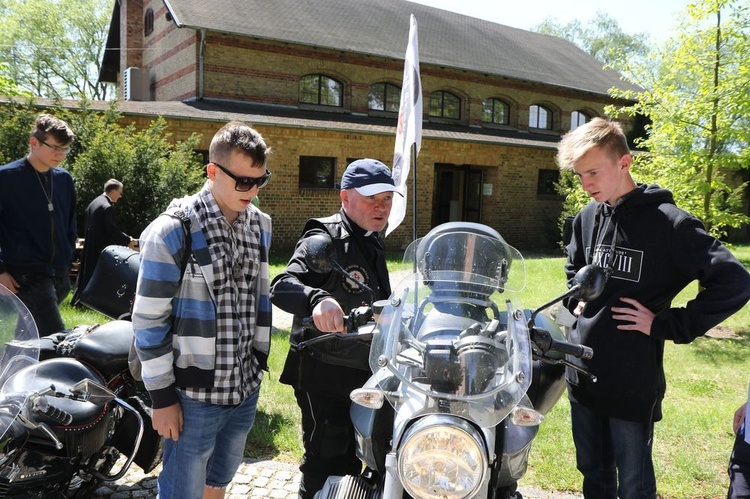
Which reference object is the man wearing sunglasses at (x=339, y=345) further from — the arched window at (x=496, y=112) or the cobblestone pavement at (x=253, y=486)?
the arched window at (x=496, y=112)

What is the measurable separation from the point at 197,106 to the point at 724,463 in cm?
1569

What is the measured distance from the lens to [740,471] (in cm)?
233

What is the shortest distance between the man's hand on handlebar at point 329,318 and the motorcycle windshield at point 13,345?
1.00 meters

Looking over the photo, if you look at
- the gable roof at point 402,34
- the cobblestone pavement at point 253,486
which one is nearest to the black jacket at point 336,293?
the cobblestone pavement at point 253,486

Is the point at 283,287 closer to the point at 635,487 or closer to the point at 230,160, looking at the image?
the point at 230,160

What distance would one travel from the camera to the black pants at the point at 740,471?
2283 millimetres

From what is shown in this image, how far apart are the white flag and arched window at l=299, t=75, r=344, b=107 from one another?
15.7 meters

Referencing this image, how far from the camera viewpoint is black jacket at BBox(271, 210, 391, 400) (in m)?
2.65

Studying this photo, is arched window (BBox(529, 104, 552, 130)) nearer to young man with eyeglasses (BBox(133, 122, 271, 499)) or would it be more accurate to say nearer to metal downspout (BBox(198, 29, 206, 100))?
metal downspout (BBox(198, 29, 206, 100))

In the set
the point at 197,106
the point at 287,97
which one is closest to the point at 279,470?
the point at 197,106

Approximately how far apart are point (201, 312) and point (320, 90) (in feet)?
60.9

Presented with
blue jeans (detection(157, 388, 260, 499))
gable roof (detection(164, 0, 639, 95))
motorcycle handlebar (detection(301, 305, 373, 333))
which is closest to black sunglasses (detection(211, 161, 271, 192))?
motorcycle handlebar (detection(301, 305, 373, 333))

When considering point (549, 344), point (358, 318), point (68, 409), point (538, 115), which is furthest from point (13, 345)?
point (538, 115)

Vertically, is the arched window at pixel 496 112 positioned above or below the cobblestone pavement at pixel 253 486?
above
